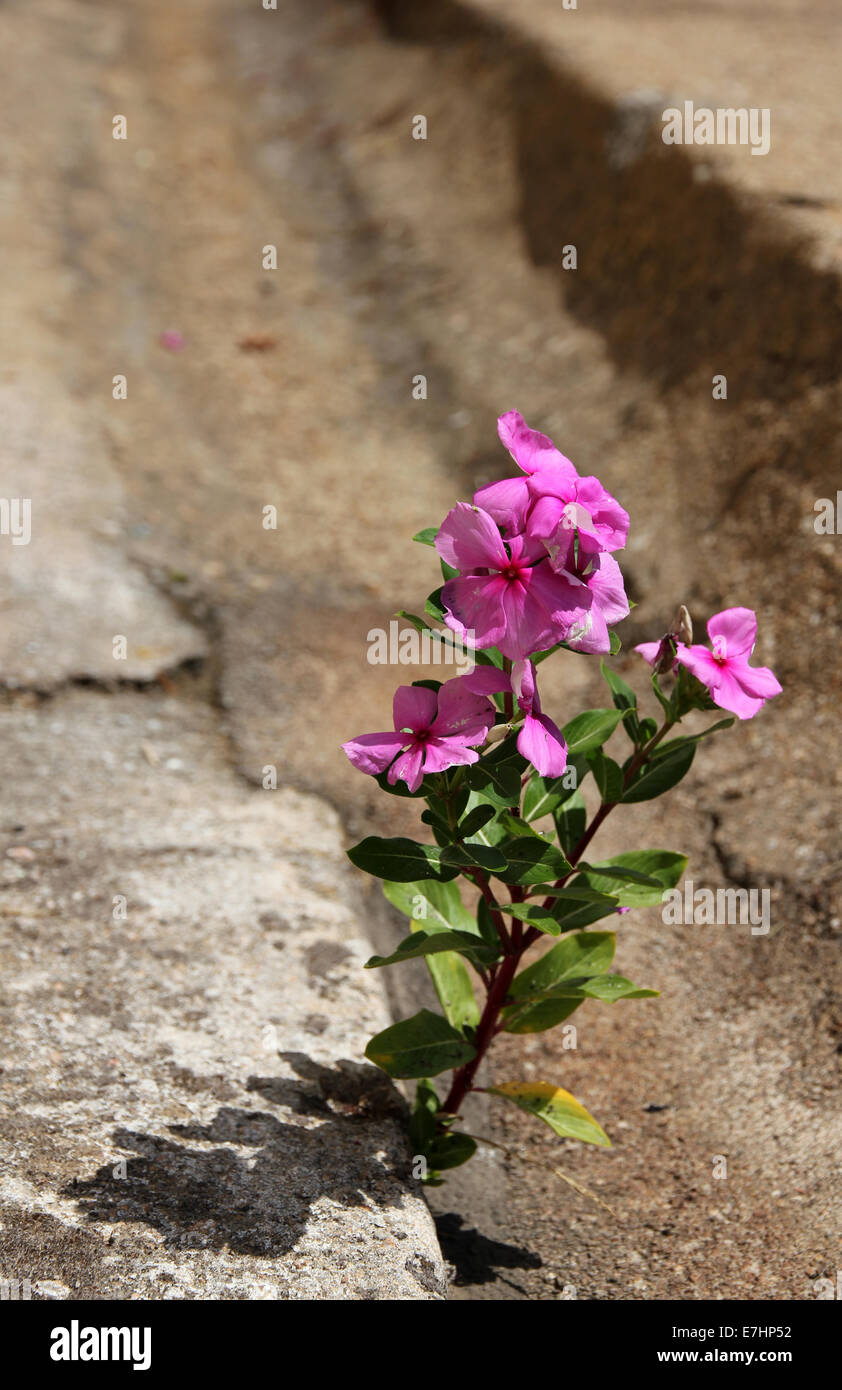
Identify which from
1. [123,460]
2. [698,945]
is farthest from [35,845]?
[123,460]

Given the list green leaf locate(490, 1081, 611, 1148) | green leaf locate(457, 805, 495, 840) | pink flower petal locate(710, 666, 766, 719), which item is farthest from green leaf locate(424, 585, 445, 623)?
green leaf locate(490, 1081, 611, 1148)

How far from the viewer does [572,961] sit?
2096 mm

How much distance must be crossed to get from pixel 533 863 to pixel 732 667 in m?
0.42

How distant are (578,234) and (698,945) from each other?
12.5 ft

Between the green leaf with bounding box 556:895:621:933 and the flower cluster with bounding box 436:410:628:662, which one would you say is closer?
the flower cluster with bounding box 436:410:628:662

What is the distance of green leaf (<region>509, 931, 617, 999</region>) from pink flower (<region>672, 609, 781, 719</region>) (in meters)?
0.60

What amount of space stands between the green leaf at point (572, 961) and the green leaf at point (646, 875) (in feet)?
0.47

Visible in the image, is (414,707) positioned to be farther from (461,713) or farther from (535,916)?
(535,916)

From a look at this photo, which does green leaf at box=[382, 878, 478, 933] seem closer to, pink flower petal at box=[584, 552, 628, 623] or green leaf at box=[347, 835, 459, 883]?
green leaf at box=[347, 835, 459, 883]

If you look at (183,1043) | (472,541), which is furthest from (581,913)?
(183,1043)

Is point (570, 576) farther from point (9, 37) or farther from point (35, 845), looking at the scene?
point (9, 37)

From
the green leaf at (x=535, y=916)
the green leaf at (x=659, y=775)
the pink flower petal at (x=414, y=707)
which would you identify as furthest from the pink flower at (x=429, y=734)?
the green leaf at (x=659, y=775)

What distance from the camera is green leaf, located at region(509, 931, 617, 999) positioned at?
207 centimetres

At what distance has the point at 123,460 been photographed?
15.4ft
